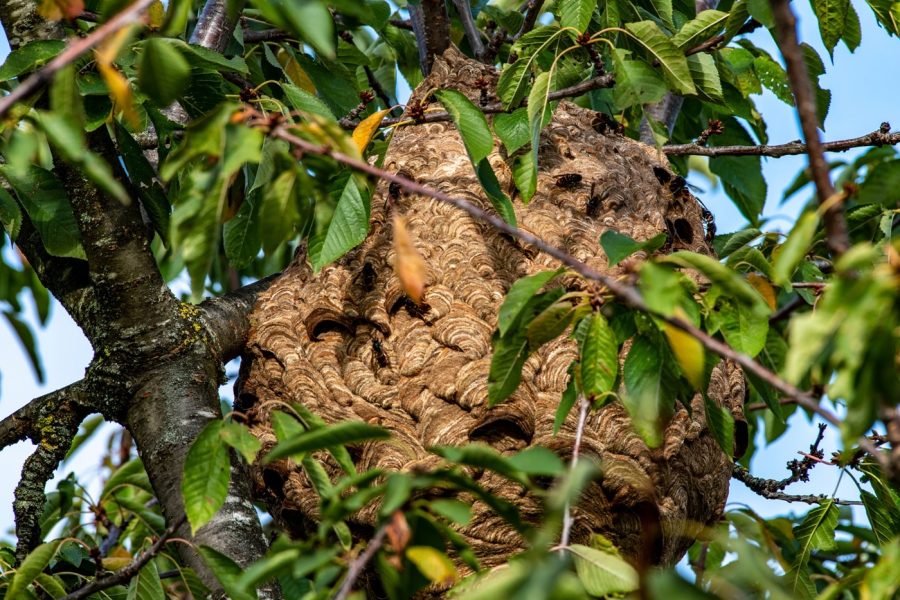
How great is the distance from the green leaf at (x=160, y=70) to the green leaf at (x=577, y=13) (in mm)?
1252

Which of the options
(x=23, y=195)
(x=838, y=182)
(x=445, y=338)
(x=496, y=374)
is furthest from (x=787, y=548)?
(x=23, y=195)

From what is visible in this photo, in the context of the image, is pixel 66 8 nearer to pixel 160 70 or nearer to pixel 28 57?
pixel 160 70

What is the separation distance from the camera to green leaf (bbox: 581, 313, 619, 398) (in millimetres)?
1886

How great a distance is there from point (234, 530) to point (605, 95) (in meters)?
2.31

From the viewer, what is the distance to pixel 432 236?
3.02 metres

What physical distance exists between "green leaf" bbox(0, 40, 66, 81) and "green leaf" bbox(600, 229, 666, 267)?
1386mm

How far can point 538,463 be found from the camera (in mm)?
1403

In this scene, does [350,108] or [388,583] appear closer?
[388,583]

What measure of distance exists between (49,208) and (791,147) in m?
2.17

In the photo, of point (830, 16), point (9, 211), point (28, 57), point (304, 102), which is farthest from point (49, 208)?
point (830, 16)

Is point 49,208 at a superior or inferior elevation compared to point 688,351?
superior

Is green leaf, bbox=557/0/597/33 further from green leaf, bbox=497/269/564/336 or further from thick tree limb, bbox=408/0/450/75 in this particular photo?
thick tree limb, bbox=408/0/450/75

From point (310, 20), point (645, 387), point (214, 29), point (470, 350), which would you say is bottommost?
point (470, 350)

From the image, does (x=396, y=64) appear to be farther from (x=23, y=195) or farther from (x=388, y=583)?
(x=388, y=583)
